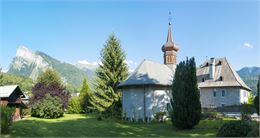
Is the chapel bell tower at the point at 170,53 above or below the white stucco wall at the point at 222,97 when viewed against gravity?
above

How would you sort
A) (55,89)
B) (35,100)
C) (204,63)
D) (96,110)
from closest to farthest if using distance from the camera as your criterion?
1. (35,100)
2. (55,89)
3. (96,110)
4. (204,63)

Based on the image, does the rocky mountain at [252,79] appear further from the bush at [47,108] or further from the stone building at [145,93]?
the bush at [47,108]

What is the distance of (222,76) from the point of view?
40.8m

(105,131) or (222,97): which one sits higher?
(222,97)

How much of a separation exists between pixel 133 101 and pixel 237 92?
19.0 metres

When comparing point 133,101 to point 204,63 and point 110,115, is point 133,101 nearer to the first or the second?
point 110,115

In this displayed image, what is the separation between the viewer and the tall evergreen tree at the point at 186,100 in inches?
747

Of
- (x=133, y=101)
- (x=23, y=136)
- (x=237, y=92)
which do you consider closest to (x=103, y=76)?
(x=133, y=101)

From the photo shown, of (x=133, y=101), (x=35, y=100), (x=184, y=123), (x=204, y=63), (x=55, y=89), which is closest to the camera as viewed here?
(x=184, y=123)

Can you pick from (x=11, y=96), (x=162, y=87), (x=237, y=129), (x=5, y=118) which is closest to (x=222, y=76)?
(x=162, y=87)

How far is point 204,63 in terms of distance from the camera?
1809 inches

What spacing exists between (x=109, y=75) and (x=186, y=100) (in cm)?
2093

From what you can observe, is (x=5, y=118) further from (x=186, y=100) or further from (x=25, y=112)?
(x=25, y=112)

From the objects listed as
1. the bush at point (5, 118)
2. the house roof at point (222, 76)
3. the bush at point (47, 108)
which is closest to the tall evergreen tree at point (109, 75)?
the bush at point (47, 108)
